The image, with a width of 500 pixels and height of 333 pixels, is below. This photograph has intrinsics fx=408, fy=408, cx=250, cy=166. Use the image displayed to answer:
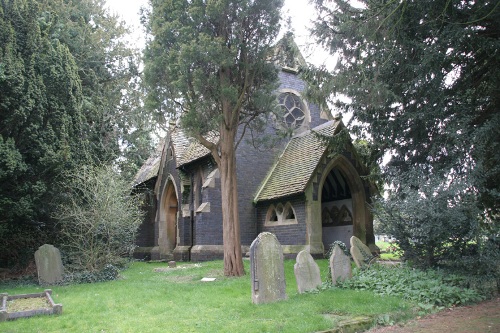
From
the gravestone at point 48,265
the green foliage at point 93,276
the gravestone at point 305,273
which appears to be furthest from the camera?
the green foliage at point 93,276

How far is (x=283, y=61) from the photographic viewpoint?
42.4 feet

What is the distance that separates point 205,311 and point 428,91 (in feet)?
22.4

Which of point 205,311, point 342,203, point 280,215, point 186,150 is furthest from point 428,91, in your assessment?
point 186,150

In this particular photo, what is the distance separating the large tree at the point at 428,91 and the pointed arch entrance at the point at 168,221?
14507mm

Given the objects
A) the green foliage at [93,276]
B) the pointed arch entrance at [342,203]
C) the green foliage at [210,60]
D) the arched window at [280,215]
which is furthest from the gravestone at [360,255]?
the green foliage at [93,276]

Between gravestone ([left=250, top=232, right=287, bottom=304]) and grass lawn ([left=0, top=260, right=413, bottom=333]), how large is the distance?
0.25 meters

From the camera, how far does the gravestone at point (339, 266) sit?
8.36m

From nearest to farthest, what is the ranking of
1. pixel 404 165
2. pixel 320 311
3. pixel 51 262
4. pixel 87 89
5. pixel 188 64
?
pixel 320 311, pixel 404 165, pixel 188 64, pixel 51 262, pixel 87 89

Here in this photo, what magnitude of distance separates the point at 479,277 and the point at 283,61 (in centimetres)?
825

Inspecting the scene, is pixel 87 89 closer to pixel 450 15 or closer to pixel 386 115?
pixel 386 115

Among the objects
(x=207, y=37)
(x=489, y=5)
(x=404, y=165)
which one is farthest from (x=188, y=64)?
(x=489, y=5)

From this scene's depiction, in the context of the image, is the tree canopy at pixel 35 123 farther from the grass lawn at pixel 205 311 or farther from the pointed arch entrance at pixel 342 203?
the pointed arch entrance at pixel 342 203

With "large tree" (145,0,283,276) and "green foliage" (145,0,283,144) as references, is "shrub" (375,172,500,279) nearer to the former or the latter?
"large tree" (145,0,283,276)

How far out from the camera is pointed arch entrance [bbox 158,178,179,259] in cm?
2275
